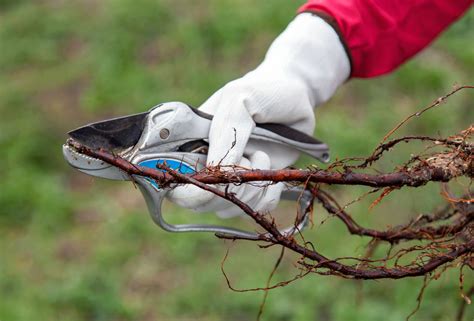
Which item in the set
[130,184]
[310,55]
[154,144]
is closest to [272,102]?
[310,55]

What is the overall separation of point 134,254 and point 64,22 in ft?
6.90

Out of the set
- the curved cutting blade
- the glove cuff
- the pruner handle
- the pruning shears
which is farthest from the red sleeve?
the curved cutting blade

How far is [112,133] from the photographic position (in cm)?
134

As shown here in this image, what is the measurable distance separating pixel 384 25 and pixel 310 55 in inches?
8.6

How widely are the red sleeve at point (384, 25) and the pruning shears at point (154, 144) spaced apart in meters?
0.37

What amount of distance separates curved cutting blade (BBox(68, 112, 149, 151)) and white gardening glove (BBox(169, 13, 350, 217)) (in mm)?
158

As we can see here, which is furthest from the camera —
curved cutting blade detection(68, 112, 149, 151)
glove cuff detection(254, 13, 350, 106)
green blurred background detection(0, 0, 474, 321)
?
green blurred background detection(0, 0, 474, 321)

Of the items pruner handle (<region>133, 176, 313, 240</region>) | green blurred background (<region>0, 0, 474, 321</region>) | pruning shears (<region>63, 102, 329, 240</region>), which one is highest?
pruning shears (<region>63, 102, 329, 240</region>)

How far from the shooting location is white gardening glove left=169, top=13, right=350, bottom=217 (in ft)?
4.81

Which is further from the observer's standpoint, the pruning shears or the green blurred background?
the green blurred background

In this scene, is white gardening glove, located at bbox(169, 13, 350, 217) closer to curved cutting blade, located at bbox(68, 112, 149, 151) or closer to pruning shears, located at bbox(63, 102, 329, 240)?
pruning shears, located at bbox(63, 102, 329, 240)

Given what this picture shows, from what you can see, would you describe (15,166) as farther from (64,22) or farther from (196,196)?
(196,196)

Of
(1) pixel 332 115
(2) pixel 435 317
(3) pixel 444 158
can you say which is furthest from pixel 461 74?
(3) pixel 444 158

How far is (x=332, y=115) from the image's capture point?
138 inches
